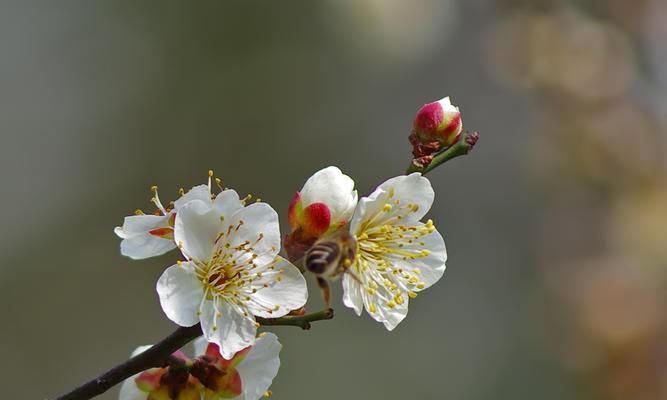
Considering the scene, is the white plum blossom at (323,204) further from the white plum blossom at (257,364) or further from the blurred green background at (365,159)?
the blurred green background at (365,159)

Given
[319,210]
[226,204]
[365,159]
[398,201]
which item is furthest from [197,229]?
[365,159]

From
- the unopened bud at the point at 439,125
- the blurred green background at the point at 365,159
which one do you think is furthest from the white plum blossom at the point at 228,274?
the blurred green background at the point at 365,159

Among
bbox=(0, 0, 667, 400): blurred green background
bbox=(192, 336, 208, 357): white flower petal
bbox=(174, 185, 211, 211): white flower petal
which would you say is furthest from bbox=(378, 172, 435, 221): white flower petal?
bbox=(0, 0, 667, 400): blurred green background

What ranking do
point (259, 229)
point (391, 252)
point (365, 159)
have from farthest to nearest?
point (365, 159)
point (391, 252)
point (259, 229)

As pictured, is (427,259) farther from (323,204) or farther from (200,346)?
(200,346)

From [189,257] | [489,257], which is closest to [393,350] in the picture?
[489,257]
